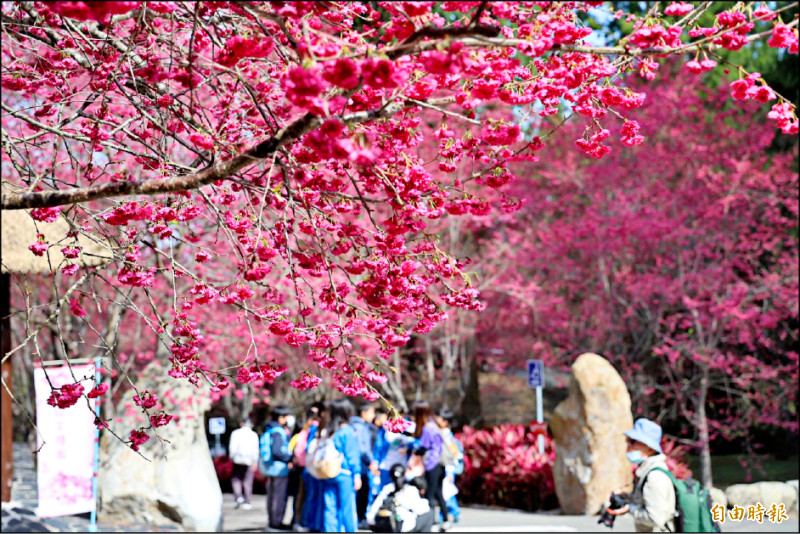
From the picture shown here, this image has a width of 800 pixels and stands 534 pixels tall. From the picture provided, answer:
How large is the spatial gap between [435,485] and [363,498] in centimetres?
163

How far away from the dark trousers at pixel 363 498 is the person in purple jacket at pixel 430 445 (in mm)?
1236

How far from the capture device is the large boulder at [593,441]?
12195 millimetres

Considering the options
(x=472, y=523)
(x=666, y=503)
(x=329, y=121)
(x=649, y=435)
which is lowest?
(x=472, y=523)

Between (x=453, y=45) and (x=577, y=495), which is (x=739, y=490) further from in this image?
(x=453, y=45)

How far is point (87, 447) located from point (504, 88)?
7139 mm

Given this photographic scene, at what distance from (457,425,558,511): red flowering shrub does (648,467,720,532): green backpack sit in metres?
7.94

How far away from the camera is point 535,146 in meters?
3.84

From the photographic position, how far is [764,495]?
11.7 m

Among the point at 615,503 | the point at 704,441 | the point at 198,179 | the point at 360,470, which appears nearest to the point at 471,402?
the point at 704,441

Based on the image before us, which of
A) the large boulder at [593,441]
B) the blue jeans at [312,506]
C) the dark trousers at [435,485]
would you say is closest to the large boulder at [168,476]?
the blue jeans at [312,506]

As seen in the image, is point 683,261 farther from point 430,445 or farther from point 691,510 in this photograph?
point 691,510

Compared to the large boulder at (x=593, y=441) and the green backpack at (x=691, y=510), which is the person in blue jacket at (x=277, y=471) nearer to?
the large boulder at (x=593, y=441)

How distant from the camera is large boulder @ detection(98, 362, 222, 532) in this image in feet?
36.6

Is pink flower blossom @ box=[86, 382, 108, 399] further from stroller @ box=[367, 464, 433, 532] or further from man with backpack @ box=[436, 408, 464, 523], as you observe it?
man with backpack @ box=[436, 408, 464, 523]
